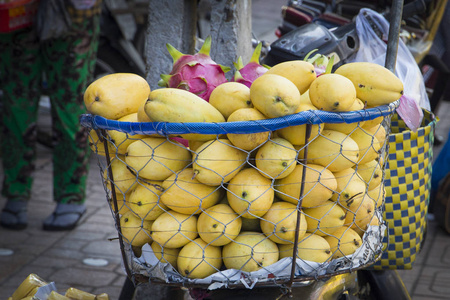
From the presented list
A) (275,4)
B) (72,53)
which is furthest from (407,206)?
(275,4)

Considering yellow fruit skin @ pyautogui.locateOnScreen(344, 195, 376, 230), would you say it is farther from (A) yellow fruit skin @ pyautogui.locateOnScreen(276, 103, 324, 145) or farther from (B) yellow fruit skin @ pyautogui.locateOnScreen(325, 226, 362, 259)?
(A) yellow fruit skin @ pyautogui.locateOnScreen(276, 103, 324, 145)

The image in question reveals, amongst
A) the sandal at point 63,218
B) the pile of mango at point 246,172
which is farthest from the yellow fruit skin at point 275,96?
the sandal at point 63,218

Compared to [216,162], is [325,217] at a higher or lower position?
lower

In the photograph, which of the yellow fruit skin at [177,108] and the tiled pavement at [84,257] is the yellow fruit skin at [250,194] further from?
the tiled pavement at [84,257]

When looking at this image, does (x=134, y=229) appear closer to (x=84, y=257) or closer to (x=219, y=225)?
(x=219, y=225)

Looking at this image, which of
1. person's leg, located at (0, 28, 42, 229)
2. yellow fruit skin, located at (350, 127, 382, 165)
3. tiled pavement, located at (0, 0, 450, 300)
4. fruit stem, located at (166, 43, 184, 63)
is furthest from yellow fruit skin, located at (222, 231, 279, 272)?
person's leg, located at (0, 28, 42, 229)

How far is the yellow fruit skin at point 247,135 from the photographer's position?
1.14m

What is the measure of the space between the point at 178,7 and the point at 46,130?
2967mm

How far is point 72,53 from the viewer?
3051 millimetres

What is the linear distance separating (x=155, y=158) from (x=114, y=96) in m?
0.21

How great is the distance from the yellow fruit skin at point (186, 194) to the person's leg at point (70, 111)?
82.8 inches

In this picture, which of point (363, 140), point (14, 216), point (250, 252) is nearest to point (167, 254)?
point (250, 252)

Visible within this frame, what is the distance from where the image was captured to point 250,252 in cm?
117

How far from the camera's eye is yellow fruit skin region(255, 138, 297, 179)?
1142mm
